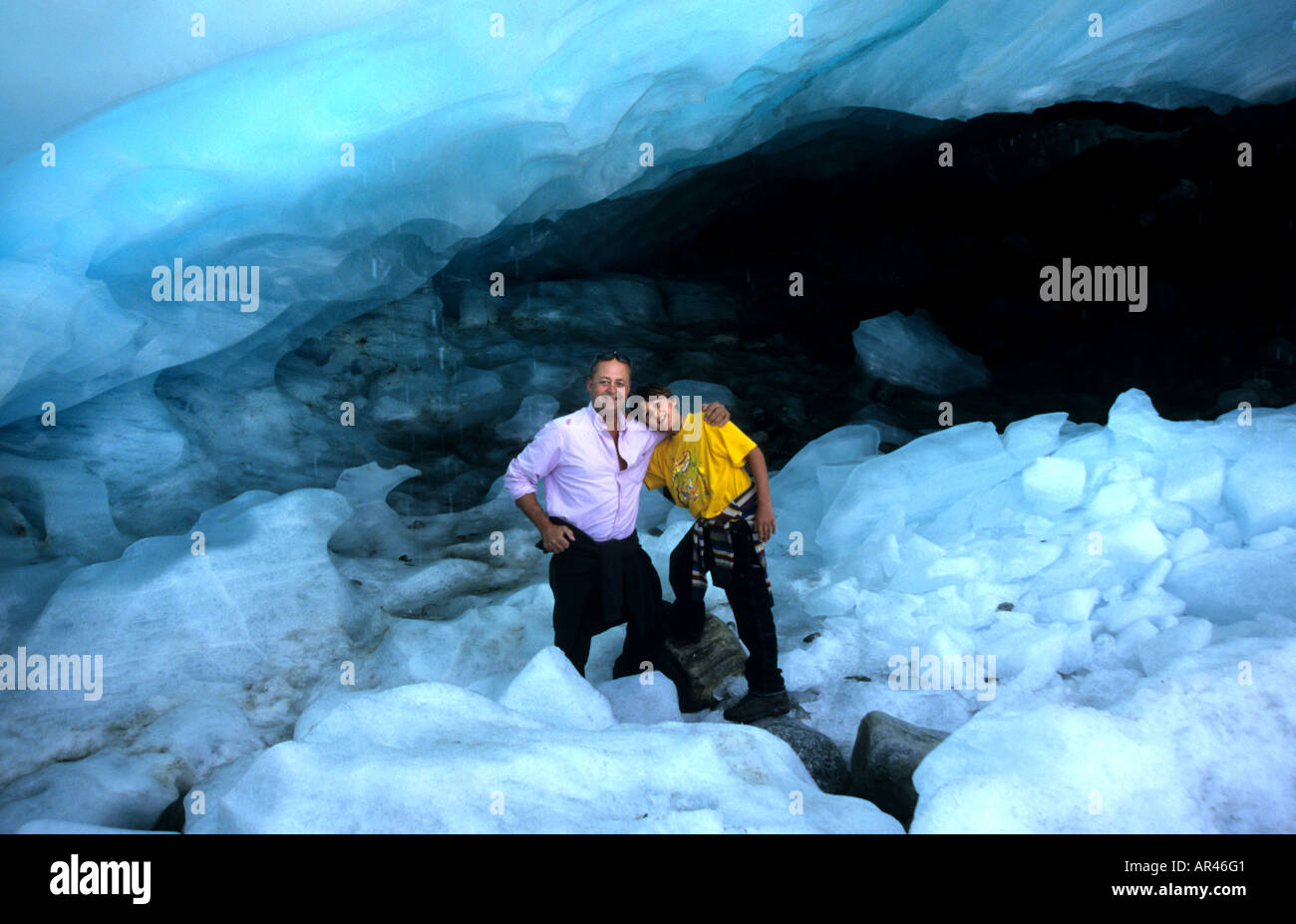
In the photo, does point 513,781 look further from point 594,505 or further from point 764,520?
point 764,520

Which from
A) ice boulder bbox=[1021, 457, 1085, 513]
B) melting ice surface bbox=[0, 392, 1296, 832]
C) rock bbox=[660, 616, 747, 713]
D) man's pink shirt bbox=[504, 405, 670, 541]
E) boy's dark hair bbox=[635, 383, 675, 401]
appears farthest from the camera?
ice boulder bbox=[1021, 457, 1085, 513]

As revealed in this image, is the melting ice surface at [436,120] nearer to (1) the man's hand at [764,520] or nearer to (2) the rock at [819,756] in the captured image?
(1) the man's hand at [764,520]

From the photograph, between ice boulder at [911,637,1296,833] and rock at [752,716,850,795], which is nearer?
ice boulder at [911,637,1296,833]

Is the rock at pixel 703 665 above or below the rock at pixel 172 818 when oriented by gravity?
above

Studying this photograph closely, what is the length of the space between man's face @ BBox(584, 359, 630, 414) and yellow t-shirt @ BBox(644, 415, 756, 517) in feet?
0.85

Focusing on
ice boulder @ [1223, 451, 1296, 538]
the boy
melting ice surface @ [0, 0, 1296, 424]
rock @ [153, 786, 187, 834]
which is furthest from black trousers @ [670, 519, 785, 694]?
melting ice surface @ [0, 0, 1296, 424]

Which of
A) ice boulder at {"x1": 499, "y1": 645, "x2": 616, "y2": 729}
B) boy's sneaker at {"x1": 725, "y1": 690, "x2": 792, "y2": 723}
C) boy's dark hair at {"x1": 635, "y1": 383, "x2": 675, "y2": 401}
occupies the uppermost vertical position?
boy's dark hair at {"x1": 635, "y1": 383, "x2": 675, "y2": 401}

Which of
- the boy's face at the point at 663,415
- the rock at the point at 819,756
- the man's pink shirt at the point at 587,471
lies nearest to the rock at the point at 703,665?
the rock at the point at 819,756

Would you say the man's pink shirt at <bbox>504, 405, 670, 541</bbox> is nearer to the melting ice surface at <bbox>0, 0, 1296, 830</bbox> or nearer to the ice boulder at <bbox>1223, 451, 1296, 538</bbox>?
the melting ice surface at <bbox>0, 0, 1296, 830</bbox>

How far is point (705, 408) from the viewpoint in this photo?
293cm

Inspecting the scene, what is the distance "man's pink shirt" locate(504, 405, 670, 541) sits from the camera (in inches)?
115

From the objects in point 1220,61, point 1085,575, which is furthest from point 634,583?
point 1220,61

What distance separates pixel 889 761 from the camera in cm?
248

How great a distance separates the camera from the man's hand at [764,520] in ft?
9.68
